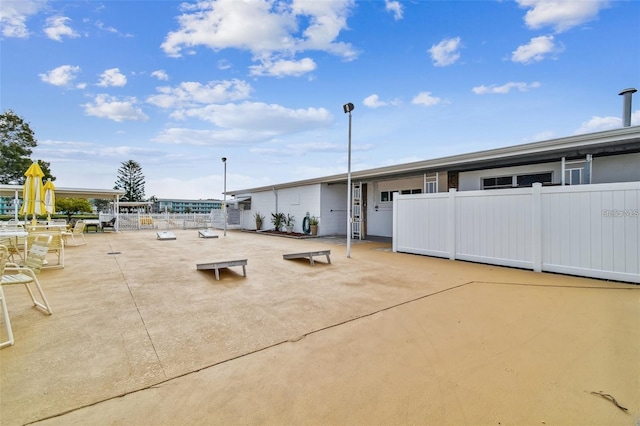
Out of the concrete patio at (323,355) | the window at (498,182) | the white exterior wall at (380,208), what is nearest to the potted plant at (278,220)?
the white exterior wall at (380,208)

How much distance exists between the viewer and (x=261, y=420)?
186cm

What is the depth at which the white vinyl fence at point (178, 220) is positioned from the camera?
20.8 metres

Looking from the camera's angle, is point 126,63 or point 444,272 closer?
point 444,272

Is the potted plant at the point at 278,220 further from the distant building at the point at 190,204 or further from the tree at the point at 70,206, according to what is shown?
the distant building at the point at 190,204

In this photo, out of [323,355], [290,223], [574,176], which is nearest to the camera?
[323,355]

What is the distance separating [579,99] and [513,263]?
269 inches

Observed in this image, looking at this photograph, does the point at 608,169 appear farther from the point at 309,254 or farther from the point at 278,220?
the point at 278,220

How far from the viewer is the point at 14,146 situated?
1058 inches

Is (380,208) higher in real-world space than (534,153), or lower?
lower

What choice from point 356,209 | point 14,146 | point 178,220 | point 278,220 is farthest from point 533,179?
point 14,146

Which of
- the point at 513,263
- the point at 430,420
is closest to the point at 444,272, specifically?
the point at 513,263

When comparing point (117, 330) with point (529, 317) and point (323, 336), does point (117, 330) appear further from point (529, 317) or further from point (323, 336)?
point (529, 317)

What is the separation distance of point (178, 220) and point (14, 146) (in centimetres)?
1846

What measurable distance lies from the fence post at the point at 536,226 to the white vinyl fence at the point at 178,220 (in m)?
21.1
